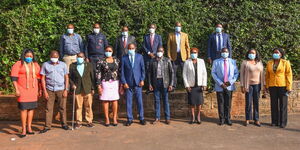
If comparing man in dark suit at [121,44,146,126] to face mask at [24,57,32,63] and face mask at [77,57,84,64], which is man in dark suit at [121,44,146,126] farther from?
face mask at [24,57,32,63]

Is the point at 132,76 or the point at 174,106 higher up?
the point at 132,76

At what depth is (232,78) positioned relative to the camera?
297 inches

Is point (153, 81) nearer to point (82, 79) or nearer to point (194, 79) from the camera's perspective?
point (194, 79)

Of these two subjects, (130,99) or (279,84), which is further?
(130,99)

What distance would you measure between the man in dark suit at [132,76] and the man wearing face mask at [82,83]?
2.76 ft

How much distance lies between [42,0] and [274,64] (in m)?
6.70

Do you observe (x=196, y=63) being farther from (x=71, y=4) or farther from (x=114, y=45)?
(x=71, y=4)

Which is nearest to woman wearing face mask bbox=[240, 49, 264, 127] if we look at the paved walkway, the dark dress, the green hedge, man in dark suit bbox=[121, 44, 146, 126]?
the paved walkway

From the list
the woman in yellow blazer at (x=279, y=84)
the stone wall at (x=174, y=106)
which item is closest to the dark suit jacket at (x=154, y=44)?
the stone wall at (x=174, y=106)

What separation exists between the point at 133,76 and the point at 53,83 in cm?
193

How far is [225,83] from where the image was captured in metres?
7.46

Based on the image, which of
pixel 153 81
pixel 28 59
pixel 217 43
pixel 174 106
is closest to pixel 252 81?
pixel 217 43

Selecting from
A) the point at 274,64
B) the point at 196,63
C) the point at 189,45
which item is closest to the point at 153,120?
the point at 196,63

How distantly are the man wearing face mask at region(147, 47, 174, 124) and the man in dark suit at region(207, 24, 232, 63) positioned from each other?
1526mm
